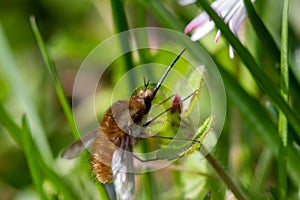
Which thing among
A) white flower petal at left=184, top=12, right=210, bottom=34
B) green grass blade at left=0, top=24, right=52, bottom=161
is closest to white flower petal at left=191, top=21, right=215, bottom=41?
white flower petal at left=184, top=12, right=210, bottom=34

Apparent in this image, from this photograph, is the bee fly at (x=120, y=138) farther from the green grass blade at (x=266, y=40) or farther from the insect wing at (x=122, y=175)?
the green grass blade at (x=266, y=40)

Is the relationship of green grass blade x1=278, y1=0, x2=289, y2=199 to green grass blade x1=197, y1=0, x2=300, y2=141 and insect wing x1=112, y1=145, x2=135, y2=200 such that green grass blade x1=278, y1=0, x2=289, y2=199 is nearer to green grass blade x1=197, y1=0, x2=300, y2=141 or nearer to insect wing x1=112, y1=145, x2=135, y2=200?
green grass blade x1=197, y1=0, x2=300, y2=141

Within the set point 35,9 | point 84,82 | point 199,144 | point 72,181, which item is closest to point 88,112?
point 84,82

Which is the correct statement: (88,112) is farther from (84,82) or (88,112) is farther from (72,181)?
(72,181)

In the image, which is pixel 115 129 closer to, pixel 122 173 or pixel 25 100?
pixel 122 173

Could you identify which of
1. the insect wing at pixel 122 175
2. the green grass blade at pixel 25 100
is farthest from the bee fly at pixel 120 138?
the green grass blade at pixel 25 100
